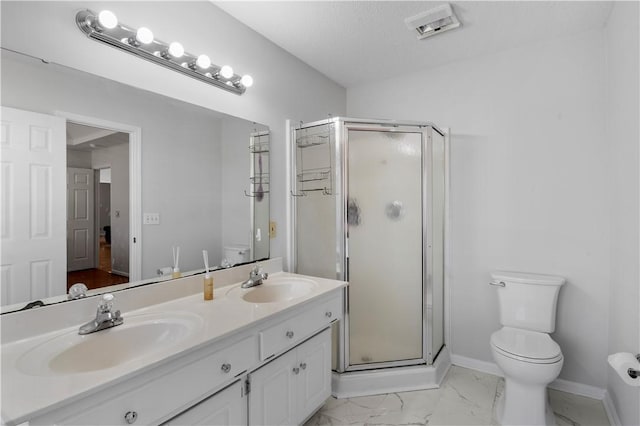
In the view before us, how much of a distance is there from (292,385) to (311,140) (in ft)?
5.34

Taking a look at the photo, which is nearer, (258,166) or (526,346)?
(526,346)

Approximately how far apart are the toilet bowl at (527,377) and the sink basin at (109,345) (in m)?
1.75

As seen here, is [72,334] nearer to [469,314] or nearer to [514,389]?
[514,389]

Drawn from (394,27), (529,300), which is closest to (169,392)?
(529,300)

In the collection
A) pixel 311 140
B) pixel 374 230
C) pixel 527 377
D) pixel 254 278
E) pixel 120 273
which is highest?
pixel 311 140

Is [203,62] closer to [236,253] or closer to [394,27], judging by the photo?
[236,253]

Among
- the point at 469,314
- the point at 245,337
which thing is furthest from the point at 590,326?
the point at 245,337

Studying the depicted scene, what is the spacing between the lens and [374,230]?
7.75 feet

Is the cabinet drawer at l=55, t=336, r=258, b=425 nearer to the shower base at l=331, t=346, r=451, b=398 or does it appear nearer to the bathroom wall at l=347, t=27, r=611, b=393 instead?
the shower base at l=331, t=346, r=451, b=398

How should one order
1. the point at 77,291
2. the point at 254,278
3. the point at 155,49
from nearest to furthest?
1. the point at 77,291
2. the point at 155,49
3. the point at 254,278

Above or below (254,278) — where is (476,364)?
below

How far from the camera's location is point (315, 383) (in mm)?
1772

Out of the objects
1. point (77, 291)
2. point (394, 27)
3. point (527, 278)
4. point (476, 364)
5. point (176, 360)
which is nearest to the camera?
point (176, 360)

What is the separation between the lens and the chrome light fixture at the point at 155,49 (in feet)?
4.40
